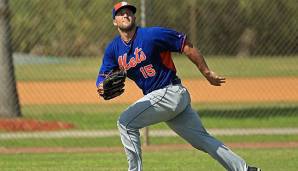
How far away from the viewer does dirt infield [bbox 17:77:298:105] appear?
22891 mm

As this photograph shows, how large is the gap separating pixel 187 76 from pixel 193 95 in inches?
326

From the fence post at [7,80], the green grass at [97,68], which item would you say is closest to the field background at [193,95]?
the green grass at [97,68]

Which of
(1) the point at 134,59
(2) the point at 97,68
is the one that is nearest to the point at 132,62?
(1) the point at 134,59

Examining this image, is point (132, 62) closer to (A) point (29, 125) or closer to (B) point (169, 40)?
(B) point (169, 40)

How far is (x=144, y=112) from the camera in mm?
7684

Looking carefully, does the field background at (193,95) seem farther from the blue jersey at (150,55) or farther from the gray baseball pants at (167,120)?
the blue jersey at (150,55)

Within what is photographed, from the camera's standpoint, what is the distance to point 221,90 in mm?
25062

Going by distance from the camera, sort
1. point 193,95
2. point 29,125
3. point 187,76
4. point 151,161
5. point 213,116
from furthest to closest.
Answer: point 187,76 → point 193,95 → point 213,116 → point 29,125 → point 151,161

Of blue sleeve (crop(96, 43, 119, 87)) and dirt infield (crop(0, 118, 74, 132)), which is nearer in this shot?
blue sleeve (crop(96, 43, 119, 87))

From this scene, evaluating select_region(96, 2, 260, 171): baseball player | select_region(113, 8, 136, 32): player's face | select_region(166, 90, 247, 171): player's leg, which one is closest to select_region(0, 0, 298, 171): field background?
select_region(166, 90, 247, 171): player's leg

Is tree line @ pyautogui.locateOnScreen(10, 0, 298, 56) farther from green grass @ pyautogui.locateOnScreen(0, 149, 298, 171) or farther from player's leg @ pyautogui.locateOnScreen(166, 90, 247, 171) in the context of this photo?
player's leg @ pyautogui.locateOnScreen(166, 90, 247, 171)

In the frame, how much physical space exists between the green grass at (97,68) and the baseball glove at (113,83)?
16746mm

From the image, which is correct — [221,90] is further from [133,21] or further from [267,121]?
[133,21]

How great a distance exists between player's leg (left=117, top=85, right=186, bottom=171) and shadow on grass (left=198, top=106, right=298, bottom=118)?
909cm
